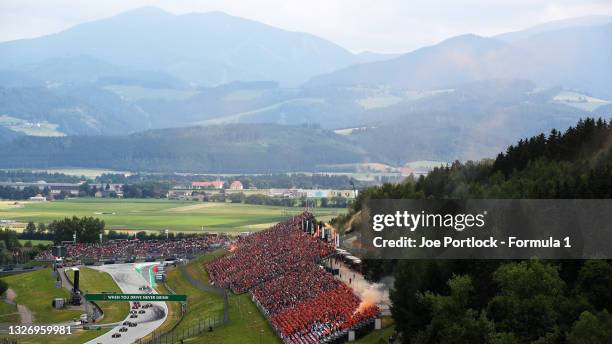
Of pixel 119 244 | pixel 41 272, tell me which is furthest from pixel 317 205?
pixel 41 272

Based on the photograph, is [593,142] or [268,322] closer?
[268,322]

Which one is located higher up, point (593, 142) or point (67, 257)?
point (593, 142)

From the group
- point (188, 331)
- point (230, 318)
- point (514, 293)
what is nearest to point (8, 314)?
point (188, 331)

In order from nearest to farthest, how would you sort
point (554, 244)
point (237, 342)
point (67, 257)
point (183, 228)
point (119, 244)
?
point (554, 244) < point (237, 342) < point (67, 257) < point (119, 244) < point (183, 228)

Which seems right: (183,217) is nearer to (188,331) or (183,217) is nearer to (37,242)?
(37,242)

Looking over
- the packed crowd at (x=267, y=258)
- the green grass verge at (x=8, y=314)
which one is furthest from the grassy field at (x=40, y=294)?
the packed crowd at (x=267, y=258)

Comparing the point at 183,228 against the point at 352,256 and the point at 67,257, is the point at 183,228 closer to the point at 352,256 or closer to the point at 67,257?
the point at 67,257

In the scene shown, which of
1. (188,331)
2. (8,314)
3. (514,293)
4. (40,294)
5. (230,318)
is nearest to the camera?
(514,293)
